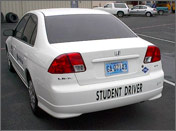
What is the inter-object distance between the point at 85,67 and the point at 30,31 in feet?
5.13

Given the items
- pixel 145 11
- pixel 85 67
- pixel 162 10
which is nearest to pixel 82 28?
pixel 85 67

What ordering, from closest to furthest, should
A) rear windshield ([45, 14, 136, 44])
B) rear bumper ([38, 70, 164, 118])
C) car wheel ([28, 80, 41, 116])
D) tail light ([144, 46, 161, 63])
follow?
rear bumper ([38, 70, 164, 118]) → tail light ([144, 46, 161, 63]) → rear windshield ([45, 14, 136, 44]) → car wheel ([28, 80, 41, 116])

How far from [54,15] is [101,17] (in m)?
0.78

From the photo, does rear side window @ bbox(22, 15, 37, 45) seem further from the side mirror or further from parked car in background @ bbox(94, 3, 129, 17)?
parked car in background @ bbox(94, 3, 129, 17)

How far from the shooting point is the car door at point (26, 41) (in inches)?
149

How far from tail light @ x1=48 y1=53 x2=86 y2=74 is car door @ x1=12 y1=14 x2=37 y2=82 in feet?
2.96

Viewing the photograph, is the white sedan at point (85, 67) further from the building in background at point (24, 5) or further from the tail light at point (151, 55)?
the building in background at point (24, 5)

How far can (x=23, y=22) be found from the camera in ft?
15.5

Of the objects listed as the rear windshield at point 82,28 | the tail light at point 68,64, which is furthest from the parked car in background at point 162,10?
the tail light at point 68,64

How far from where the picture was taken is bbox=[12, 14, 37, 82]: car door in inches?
149

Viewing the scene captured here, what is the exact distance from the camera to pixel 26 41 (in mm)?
4047

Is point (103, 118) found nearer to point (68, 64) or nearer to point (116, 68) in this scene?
point (116, 68)

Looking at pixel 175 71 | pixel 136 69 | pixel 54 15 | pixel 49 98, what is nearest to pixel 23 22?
pixel 54 15

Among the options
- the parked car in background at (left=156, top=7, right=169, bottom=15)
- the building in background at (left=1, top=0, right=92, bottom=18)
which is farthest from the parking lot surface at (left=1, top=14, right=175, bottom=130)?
the parked car in background at (left=156, top=7, right=169, bottom=15)
